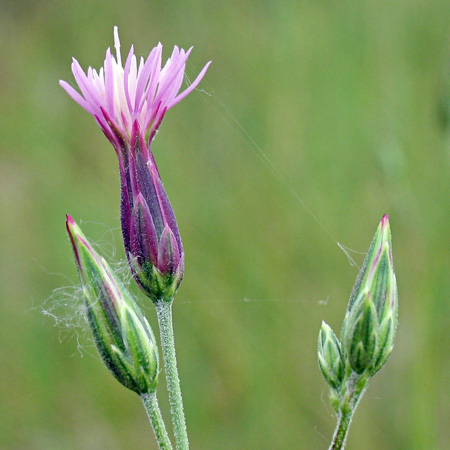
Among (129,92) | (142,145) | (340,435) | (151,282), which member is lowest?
(340,435)

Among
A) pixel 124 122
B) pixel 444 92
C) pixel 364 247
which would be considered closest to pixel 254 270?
pixel 364 247

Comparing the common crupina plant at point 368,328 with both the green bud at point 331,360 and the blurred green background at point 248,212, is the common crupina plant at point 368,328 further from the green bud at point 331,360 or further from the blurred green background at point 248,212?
the blurred green background at point 248,212

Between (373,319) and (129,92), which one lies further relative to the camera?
(129,92)

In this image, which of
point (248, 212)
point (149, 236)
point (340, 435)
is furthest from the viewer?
point (248, 212)

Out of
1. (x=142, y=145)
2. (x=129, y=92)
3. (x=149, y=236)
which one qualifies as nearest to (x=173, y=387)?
(x=149, y=236)

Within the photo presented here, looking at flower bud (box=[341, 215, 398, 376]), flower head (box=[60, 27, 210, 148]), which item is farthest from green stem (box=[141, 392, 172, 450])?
flower head (box=[60, 27, 210, 148])

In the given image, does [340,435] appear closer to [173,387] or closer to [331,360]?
[331,360]
